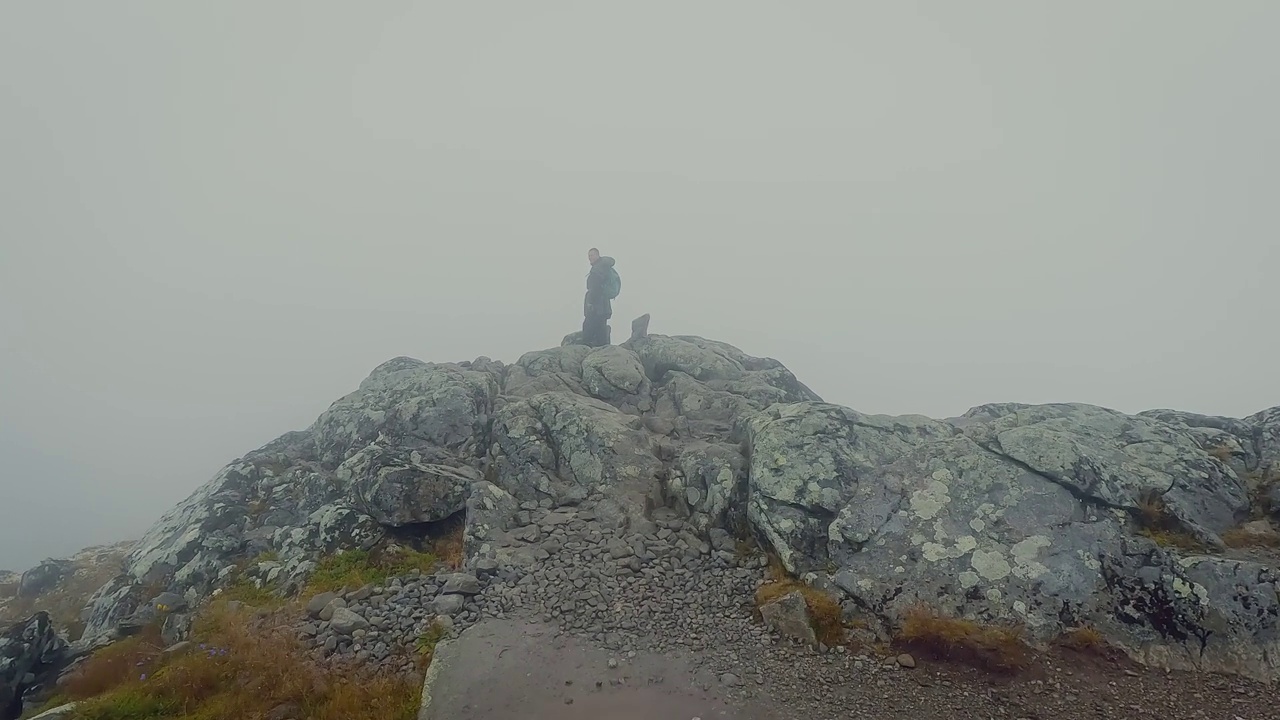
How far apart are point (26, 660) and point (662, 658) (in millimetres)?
A: 14506

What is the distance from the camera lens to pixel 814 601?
1192 cm

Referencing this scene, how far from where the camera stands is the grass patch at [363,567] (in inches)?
546

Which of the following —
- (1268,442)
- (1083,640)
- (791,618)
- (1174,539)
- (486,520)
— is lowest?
(486,520)

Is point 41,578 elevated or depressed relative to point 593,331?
depressed

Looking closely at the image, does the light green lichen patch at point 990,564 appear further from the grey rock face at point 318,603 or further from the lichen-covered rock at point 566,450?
the grey rock face at point 318,603

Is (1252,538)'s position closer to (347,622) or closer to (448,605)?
(448,605)

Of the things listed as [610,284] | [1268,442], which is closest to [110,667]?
[610,284]

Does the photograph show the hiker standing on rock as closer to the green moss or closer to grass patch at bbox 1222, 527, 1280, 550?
the green moss

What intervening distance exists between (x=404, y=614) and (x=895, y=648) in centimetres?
1062

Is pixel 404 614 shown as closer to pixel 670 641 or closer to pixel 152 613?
pixel 670 641

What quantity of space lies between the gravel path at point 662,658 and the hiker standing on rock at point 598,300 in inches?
687

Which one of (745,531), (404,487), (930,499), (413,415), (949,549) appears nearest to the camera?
(949,549)

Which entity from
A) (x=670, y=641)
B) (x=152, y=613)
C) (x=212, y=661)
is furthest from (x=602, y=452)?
(x=152, y=613)

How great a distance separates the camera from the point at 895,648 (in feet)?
35.3
